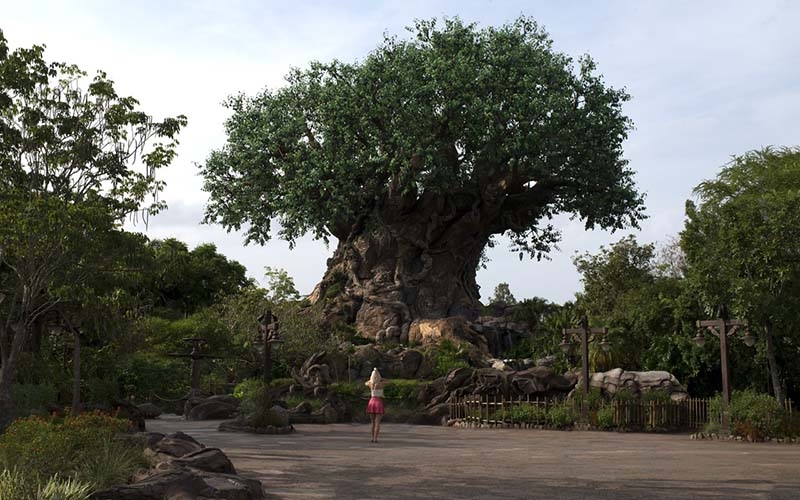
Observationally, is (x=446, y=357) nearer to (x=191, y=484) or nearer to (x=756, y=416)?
(x=756, y=416)

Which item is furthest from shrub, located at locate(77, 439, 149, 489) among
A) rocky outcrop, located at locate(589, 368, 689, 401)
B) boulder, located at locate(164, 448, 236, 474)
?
rocky outcrop, located at locate(589, 368, 689, 401)

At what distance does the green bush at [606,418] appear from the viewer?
2739cm

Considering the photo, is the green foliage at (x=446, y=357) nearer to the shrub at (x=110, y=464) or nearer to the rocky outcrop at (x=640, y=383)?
the rocky outcrop at (x=640, y=383)

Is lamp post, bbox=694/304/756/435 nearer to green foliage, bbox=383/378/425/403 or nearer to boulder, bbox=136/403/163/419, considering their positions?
green foliage, bbox=383/378/425/403

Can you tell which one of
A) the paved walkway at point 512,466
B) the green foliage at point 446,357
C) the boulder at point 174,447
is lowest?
the paved walkway at point 512,466

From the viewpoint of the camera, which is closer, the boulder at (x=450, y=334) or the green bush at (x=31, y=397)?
the green bush at (x=31, y=397)

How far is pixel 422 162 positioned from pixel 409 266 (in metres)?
7.38

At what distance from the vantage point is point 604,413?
1081 inches

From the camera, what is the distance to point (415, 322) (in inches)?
1752

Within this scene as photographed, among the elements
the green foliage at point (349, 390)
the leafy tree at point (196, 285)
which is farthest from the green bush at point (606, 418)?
the leafy tree at point (196, 285)

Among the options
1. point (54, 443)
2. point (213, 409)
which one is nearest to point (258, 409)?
point (213, 409)

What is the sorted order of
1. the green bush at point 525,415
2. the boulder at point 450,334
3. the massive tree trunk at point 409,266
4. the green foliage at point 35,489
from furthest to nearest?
1. the massive tree trunk at point 409,266
2. the boulder at point 450,334
3. the green bush at point 525,415
4. the green foliage at point 35,489

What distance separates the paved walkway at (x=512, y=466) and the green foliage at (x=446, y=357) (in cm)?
1341

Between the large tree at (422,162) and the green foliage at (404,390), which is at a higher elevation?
the large tree at (422,162)
